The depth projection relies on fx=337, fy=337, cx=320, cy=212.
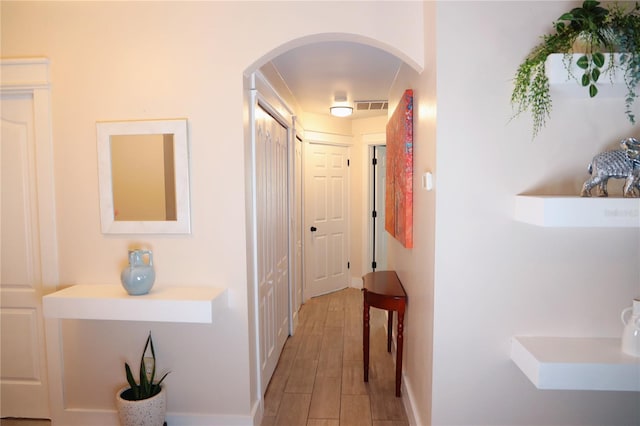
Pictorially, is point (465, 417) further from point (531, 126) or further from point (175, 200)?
point (175, 200)

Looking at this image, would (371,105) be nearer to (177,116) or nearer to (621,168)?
(177,116)

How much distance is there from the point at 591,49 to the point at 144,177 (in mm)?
2168

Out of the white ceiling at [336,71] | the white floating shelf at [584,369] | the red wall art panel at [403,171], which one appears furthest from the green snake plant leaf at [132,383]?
the white ceiling at [336,71]

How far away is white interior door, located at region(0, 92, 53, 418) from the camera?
78.2 inches

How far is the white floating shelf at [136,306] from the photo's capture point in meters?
1.68

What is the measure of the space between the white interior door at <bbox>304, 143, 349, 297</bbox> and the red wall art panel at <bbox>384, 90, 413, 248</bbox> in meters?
1.75

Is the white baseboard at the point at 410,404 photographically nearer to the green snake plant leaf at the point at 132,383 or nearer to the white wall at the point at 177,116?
the white wall at the point at 177,116

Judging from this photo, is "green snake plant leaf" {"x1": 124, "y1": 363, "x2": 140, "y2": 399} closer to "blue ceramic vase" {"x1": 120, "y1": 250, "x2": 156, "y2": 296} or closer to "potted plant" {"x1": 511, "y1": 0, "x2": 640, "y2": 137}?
"blue ceramic vase" {"x1": 120, "y1": 250, "x2": 156, "y2": 296}

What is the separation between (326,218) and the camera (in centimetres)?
458

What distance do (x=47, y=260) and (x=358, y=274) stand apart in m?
3.77

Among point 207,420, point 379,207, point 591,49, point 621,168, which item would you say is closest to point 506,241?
point 621,168

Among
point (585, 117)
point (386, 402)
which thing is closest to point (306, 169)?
point (386, 402)

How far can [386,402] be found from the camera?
7.57 ft

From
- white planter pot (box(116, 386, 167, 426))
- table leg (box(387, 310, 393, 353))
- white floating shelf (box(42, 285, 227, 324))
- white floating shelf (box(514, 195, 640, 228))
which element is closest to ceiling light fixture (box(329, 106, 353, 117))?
table leg (box(387, 310, 393, 353))
